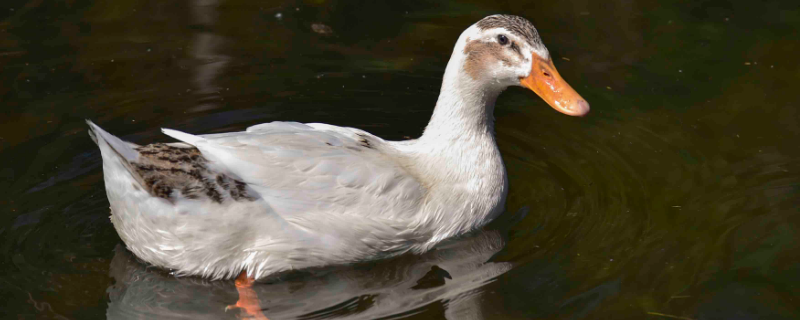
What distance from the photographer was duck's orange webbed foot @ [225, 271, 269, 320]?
4.93 m

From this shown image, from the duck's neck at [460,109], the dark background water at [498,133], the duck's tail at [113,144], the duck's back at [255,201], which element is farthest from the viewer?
the duck's neck at [460,109]

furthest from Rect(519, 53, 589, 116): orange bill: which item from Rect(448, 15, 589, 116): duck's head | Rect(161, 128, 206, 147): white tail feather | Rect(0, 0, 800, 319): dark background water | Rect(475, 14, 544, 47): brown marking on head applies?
Rect(161, 128, 206, 147): white tail feather

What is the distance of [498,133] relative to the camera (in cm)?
683

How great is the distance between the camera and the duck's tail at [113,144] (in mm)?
4871

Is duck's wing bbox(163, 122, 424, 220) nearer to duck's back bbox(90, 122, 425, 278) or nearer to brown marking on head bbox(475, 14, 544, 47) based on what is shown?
duck's back bbox(90, 122, 425, 278)

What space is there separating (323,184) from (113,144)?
1138mm

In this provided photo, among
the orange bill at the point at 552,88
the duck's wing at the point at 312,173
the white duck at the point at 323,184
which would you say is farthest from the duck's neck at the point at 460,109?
the duck's wing at the point at 312,173

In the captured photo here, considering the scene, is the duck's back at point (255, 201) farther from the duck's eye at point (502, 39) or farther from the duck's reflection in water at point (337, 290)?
the duck's eye at point (502, 39)

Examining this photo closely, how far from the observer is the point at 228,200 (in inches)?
196

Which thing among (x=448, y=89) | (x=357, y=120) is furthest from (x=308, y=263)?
(x=357, y=120)

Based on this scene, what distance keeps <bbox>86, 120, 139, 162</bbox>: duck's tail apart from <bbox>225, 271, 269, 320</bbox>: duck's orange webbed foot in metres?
0.89

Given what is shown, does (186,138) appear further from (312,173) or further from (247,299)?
(247,299)

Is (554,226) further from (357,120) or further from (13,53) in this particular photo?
(13,53)

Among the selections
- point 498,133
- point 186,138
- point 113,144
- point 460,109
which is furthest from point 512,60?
point 113,144
